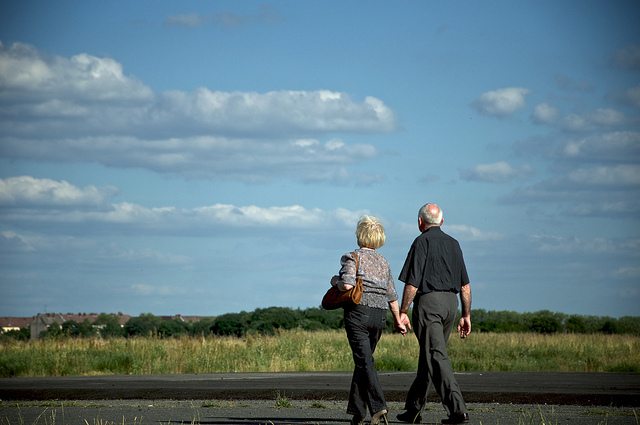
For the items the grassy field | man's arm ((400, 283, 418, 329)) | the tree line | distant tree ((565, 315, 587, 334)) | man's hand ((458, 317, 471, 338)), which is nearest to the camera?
man's arm ((400, 283, 418, 329))

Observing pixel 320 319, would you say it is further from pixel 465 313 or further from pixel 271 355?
pixel 465 313

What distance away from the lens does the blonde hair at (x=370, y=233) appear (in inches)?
455

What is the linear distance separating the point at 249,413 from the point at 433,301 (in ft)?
10.9

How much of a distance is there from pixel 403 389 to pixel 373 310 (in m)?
6.99

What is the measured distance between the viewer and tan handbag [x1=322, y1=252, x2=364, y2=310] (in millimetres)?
11188

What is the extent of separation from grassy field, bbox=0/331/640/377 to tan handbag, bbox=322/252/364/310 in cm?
1770

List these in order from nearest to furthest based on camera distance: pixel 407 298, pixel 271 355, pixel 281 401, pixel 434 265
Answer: pixel 407 298 < pixel 434 265 < pixel 281 401 < pixel 271 355

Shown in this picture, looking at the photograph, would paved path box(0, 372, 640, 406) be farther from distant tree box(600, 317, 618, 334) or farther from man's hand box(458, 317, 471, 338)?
distant tree box(600, 317, 618, 334)

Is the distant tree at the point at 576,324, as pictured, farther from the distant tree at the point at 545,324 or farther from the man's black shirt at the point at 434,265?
the man's black shirt at the point at 434,265

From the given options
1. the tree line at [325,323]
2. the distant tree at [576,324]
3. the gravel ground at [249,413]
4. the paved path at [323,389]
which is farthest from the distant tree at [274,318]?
the gravel ground at [249,413]

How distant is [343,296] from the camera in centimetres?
1123

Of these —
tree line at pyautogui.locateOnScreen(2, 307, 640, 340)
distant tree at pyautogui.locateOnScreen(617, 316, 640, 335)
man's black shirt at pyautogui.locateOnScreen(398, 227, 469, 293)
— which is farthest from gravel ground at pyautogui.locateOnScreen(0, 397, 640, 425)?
distant tree at pyautogui.locateOnScreen(617, 316, 640, 335)

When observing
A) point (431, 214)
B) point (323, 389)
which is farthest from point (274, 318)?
point (431, 214)

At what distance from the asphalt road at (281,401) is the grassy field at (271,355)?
268 inches
